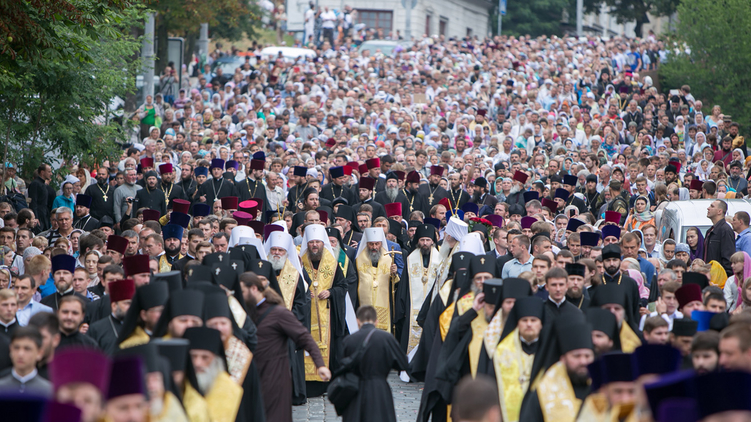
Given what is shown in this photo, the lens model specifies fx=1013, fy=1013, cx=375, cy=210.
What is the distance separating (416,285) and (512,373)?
513cm

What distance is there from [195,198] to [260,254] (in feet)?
18.5

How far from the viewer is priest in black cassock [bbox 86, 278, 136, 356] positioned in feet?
26.6

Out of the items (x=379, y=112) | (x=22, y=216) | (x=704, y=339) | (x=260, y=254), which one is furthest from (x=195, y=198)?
(x=704, y=339)

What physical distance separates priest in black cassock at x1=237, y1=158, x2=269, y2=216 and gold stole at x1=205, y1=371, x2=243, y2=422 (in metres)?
10.1

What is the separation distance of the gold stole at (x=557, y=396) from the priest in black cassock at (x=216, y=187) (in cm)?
1063

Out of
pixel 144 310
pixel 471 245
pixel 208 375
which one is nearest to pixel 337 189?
pixel 471 245

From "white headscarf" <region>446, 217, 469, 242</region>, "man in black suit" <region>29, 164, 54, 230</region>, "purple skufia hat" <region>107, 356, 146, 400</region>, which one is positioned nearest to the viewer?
"purple skufia hat" <region>107, 356, 146, 400</region>

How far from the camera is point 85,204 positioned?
48.6 feet

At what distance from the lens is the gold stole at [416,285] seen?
1259 centimetres

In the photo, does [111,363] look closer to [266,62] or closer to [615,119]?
[615,119]

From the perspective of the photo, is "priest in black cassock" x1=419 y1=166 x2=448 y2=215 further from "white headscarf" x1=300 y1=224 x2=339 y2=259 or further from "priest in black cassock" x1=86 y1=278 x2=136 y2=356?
"priest in black cassock" x1=86 y1=278 x2=136 y2=356

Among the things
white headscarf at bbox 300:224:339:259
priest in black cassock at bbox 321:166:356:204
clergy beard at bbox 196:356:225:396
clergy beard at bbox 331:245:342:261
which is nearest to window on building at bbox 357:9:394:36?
priest in black cassock at bbox 321:166:356:204

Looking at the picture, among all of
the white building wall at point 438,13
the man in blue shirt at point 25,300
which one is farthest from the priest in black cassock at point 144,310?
the white building wall at point 438,13

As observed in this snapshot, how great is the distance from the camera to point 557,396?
6.54 m
